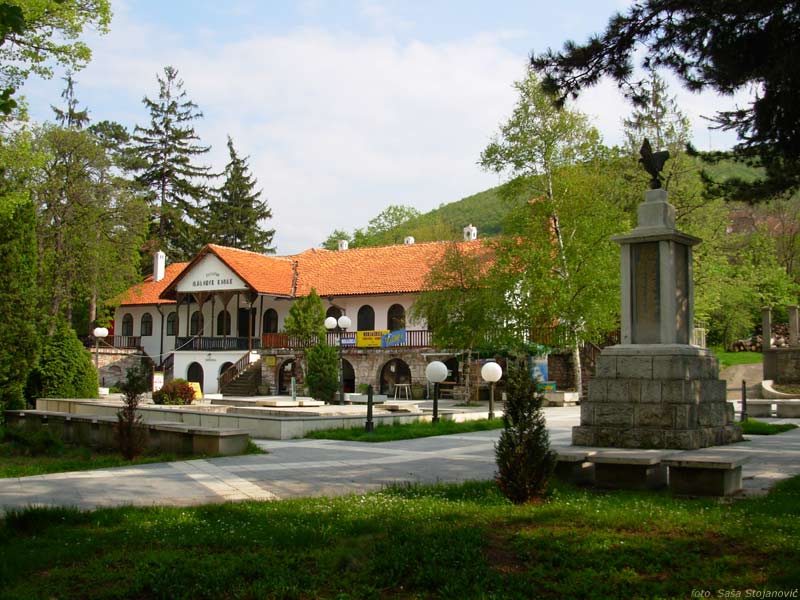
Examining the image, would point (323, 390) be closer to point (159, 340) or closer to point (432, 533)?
point (432, 533)

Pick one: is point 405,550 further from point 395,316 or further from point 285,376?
point 285,376

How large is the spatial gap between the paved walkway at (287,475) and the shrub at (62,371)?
11.8m

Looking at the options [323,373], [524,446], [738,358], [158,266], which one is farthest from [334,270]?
[524,446]

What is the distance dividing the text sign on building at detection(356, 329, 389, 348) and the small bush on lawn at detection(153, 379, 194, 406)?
13.6m

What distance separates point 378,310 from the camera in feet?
128

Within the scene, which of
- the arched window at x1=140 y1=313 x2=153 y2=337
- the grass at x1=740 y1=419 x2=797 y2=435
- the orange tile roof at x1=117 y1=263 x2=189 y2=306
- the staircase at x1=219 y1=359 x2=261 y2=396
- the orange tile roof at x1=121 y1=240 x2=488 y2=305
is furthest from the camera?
the arched window at x1=140 y1=313 x2=153 y2=337

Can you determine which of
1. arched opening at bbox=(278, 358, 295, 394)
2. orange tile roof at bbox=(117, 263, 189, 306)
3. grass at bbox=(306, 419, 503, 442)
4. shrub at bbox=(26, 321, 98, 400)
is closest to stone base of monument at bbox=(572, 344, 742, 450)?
grass at bbox=(306, 419, 503, 442)

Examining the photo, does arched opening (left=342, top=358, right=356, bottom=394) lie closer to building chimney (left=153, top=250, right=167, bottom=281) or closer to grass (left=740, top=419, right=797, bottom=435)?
building chimney (left=153, top=250, right=167, bottom=281)

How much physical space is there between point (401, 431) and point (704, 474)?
8.27 metres

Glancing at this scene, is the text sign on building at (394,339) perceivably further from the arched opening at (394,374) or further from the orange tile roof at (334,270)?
the orange tile roof at (334,270)

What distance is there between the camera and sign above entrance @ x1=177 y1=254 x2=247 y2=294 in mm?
40909

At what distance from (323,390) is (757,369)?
23.7 metres

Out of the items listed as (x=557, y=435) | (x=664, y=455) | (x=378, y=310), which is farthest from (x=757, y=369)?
(x=664, y=455)

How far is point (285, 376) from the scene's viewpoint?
3862 cm
